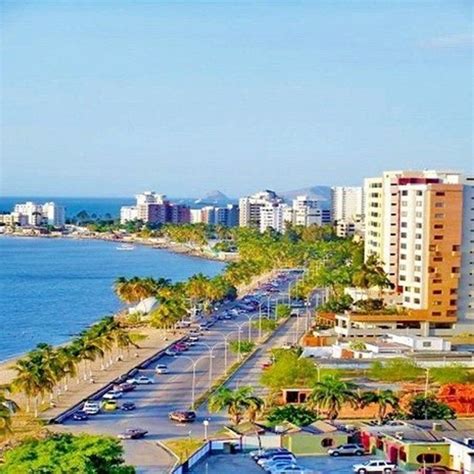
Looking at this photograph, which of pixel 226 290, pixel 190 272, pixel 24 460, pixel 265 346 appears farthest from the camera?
pixel 190 272

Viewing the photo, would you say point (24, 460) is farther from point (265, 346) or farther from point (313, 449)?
point (265, 346)

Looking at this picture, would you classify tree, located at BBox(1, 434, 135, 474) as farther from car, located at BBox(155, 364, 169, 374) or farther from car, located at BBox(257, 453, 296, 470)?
car, located at BBox(155, 364, 169, 374)

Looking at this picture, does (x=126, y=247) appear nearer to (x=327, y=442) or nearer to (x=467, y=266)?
(x=467, y=266)

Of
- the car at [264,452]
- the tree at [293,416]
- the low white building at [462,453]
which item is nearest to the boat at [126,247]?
the tree at [293,416]

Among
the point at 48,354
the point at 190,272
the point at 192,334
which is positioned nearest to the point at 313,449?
the point at 48,354

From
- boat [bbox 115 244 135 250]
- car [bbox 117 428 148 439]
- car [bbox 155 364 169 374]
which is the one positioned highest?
car [bbox 117 428 148 439]

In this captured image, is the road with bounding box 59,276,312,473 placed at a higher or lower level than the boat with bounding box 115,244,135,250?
higher

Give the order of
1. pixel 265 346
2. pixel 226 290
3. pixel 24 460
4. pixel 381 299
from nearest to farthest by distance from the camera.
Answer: pixel 24 460, pixel 265 346, pixel 381 299, pixel 226 290

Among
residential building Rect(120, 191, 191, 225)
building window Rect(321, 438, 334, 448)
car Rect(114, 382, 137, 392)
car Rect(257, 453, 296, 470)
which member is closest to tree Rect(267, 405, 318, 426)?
building window Rect(321, 438, 334, 448)
